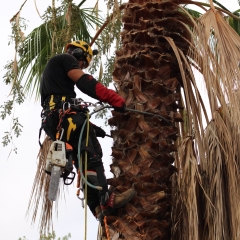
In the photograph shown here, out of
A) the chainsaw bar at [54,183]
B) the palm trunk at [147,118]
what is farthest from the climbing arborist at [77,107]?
the chainsaw bar at [54,183]

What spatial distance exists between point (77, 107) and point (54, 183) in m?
0.81

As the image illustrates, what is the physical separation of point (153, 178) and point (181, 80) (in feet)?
4.19

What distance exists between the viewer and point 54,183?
5992 millimetres

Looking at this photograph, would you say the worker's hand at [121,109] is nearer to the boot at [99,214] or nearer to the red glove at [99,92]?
the red glove at [99,92]

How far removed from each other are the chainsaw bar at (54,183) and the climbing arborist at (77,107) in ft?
1.19

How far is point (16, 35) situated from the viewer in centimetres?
744

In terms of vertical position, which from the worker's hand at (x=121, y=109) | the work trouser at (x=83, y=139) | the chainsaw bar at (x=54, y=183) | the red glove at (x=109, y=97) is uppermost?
the red glove at (x=109, y=97)

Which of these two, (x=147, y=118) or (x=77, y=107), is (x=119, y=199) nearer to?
(x=147, y=118)

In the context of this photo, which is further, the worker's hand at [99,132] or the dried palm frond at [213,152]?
the worker's hand at [99,132]

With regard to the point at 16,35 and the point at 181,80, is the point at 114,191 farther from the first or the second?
the point at 16,35

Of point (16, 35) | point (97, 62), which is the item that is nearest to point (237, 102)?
point (97, 62)

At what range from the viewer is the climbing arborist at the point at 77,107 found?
6172 mm

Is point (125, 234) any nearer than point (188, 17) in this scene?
Yes

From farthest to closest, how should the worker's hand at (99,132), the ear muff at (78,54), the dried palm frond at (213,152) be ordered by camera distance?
the ear muff at (78,54)
the worker's hand at (99,132)
the dried palm frond at (213,152)
